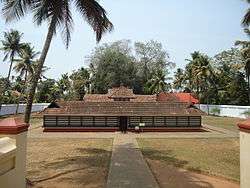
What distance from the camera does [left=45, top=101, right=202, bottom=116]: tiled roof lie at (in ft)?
107

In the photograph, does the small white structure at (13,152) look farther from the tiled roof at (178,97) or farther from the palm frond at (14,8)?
the tiled roof at (178,97)

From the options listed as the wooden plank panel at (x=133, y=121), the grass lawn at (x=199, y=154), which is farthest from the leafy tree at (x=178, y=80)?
the grass lawn at (x=199, y=154)

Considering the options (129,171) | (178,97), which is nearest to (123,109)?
(129,171)

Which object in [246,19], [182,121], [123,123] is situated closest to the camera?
[246,19]

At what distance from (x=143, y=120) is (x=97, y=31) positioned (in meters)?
19.3

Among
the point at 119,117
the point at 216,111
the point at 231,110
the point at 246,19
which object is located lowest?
the point at 119,117

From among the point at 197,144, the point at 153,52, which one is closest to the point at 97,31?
the point at 197,144

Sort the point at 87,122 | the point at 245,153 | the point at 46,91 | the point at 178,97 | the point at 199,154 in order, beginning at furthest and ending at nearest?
the point at 46,91, the point at 178,97, the point at 87,122, the point at 199,154, the point at 245,153

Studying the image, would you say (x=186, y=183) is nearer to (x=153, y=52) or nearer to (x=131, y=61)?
(x=131, y=61)

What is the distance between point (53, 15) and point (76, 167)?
6.29 meters

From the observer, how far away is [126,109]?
33250mm

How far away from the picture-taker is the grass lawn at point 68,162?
40.4ft

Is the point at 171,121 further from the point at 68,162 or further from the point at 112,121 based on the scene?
the point at 68,162

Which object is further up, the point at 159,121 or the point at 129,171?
the point at 159,121
